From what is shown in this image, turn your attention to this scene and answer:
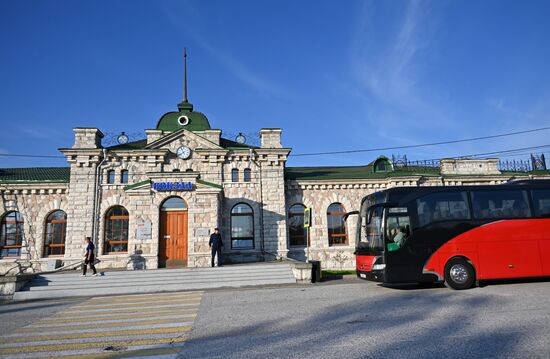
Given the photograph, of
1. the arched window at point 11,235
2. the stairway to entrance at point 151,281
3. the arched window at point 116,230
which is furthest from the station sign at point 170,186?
the arched window at point 11,235

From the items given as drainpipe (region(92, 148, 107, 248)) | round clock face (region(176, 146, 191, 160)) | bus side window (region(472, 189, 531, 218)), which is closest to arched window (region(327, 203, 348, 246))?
round clock face (region(176, 146, 191, 160))

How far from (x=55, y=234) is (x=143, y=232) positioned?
20.5 ft

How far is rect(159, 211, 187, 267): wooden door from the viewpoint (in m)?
18.7

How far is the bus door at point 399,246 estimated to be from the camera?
11761 millimetres

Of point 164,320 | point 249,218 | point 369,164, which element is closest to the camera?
point 164,320

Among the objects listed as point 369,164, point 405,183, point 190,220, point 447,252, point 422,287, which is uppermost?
point 369,164

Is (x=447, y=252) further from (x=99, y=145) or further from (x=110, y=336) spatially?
(x=99, y=145)

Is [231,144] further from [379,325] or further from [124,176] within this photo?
[379,325]

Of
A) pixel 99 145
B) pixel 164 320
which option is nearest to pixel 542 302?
pixel 164 320

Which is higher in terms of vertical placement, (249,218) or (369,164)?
(369,164)

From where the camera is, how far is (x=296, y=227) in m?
21.8

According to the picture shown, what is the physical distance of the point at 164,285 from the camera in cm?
1472

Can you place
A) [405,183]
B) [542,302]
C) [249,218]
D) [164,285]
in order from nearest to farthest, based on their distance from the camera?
[542,302] → [164,285] → [249,218] → [405,183]

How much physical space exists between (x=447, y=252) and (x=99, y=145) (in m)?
19.4
